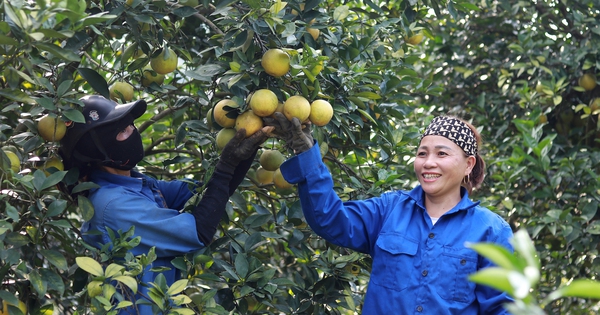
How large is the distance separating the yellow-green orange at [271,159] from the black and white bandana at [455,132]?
526 millimetres

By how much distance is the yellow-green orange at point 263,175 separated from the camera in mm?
2711

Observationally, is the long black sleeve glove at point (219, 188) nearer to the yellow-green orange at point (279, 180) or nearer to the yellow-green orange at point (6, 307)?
the yellow-green orange at point (279, 180)

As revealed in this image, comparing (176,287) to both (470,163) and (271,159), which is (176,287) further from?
(470,163)

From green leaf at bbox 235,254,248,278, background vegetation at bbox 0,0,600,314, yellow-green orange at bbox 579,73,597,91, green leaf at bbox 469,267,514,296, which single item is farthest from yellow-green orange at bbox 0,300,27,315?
yellow-green orange at bbox 579,73,597,91

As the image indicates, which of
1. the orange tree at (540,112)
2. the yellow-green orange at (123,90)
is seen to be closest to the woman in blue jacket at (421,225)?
the yellow-green orange at (123,90)

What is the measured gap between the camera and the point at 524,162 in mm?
3754

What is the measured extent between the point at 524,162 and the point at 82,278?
2.32 metres

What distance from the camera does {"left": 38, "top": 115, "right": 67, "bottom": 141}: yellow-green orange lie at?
2.24m

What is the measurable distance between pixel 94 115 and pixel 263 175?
71cm

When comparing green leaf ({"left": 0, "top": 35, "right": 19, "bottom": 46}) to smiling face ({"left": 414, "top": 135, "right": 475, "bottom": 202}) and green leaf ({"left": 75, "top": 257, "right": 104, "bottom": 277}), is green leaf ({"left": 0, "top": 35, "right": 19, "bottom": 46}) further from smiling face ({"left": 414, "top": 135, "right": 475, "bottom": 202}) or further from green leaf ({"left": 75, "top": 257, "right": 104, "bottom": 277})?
smiling face ({"left": 414, "top": 135, "right": 475, "bottom": 202})

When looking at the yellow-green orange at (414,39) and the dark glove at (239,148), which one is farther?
the yellow-green orange at (414,39)

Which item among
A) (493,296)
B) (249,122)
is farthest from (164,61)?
(493,296)

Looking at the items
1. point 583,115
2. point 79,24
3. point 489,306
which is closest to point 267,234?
point 489,306

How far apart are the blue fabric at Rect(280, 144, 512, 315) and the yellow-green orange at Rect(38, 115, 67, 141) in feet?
2.27
